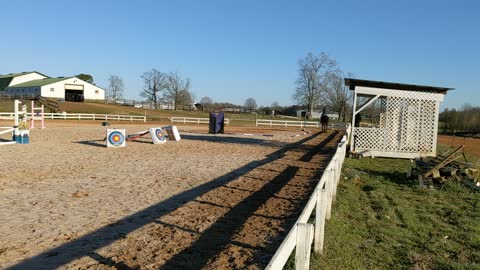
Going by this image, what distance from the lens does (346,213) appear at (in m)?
7.18

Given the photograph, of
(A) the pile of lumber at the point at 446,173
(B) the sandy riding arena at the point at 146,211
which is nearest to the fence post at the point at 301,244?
(B) the sandy riding arena at the point at 146,211

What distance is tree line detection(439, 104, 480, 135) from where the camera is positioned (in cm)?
5300

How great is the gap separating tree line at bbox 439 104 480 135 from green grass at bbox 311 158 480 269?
49499 mm

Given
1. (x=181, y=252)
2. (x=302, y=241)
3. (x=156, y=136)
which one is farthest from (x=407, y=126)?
(x=302, y=241)

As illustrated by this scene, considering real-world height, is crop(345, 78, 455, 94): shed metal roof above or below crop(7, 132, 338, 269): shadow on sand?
above

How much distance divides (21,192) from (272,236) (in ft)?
18.1

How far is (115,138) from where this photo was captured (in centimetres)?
1794

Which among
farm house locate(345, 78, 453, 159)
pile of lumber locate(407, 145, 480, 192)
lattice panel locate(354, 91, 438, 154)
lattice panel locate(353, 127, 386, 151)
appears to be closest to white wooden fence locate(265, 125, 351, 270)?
pile of lumber locate(407, 145, 480, 192)

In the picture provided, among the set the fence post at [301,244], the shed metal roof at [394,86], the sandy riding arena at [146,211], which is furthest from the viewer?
the shed metal roof at [394,86]

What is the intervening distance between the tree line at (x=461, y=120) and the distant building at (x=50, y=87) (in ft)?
197

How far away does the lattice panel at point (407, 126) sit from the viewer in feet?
54.2

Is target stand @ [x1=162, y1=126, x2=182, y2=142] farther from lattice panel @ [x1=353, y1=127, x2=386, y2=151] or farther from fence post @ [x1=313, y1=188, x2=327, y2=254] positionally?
fence post @ [x1=313, y1=188, x2=327, y2=254]

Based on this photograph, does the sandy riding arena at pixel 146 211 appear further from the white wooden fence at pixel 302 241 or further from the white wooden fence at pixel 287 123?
the white wooden fence at pixel 287 123

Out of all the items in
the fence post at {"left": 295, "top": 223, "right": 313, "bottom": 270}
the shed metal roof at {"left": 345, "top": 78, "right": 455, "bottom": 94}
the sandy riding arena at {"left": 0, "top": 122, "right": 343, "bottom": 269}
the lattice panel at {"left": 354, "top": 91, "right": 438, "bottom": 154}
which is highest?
the shed metal roof at {"left": 345, "top": 78, "right": 455, "bottom": 94}
